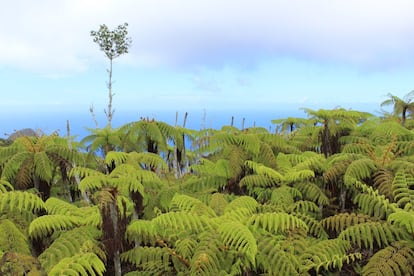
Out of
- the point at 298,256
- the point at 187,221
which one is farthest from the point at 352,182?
the point at 187,221

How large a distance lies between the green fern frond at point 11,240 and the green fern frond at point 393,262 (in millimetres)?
2759

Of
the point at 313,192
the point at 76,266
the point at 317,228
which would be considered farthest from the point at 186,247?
the point at 313,192

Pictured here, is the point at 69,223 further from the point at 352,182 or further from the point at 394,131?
the point at 394,131

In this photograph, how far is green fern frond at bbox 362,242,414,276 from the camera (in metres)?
2.76

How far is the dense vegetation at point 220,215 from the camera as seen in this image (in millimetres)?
2889

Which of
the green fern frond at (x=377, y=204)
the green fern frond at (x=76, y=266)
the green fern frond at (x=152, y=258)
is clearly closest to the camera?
the green fern frond at (x=76, y=266)

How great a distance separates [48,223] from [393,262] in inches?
109

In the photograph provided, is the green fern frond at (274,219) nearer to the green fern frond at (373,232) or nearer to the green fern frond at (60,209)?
the green fern frond at (373,232)

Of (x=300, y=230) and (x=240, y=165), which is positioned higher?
(x=240, y=165)

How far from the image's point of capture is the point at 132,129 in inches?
233

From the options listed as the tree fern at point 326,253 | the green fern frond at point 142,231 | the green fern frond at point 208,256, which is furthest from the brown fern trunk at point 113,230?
the tree fern at point 326,253

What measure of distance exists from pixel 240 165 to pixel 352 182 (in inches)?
54.6

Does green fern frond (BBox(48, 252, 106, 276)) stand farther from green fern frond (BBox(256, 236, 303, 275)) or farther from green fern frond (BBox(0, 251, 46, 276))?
green fern frond (BBox(256, 236, 303, 275))

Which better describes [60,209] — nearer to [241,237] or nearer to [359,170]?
[241,237]
